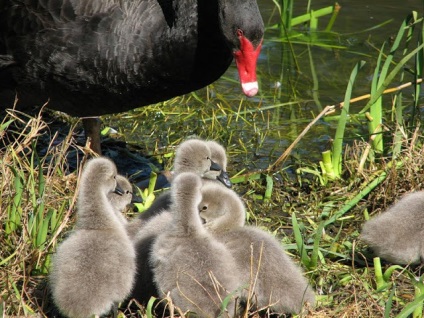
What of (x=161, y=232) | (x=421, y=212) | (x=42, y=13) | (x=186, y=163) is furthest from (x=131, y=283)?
(x=42, y=13)

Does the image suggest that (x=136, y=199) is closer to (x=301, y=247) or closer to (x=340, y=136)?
(x=301, y=247)

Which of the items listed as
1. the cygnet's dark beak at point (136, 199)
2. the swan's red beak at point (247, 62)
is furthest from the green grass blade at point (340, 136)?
the cygnet's dark beak at point (136, 199)

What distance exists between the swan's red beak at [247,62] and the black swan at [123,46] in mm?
151

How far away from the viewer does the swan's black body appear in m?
5.54

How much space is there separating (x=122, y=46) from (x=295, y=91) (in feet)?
8.24

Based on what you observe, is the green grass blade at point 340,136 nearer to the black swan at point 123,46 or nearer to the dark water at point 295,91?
the dark water at point 295,91

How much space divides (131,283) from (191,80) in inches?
74.4

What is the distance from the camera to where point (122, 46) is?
5555 mm

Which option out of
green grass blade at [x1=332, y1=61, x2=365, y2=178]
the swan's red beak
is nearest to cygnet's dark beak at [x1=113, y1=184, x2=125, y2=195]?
the swan's red beak

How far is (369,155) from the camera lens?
5840 millimetres

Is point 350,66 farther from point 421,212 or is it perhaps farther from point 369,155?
point 421,212

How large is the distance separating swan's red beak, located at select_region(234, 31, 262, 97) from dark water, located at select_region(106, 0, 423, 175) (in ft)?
2.75

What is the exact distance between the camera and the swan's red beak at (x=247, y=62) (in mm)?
5227

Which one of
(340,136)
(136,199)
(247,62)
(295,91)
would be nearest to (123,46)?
(247,62)
